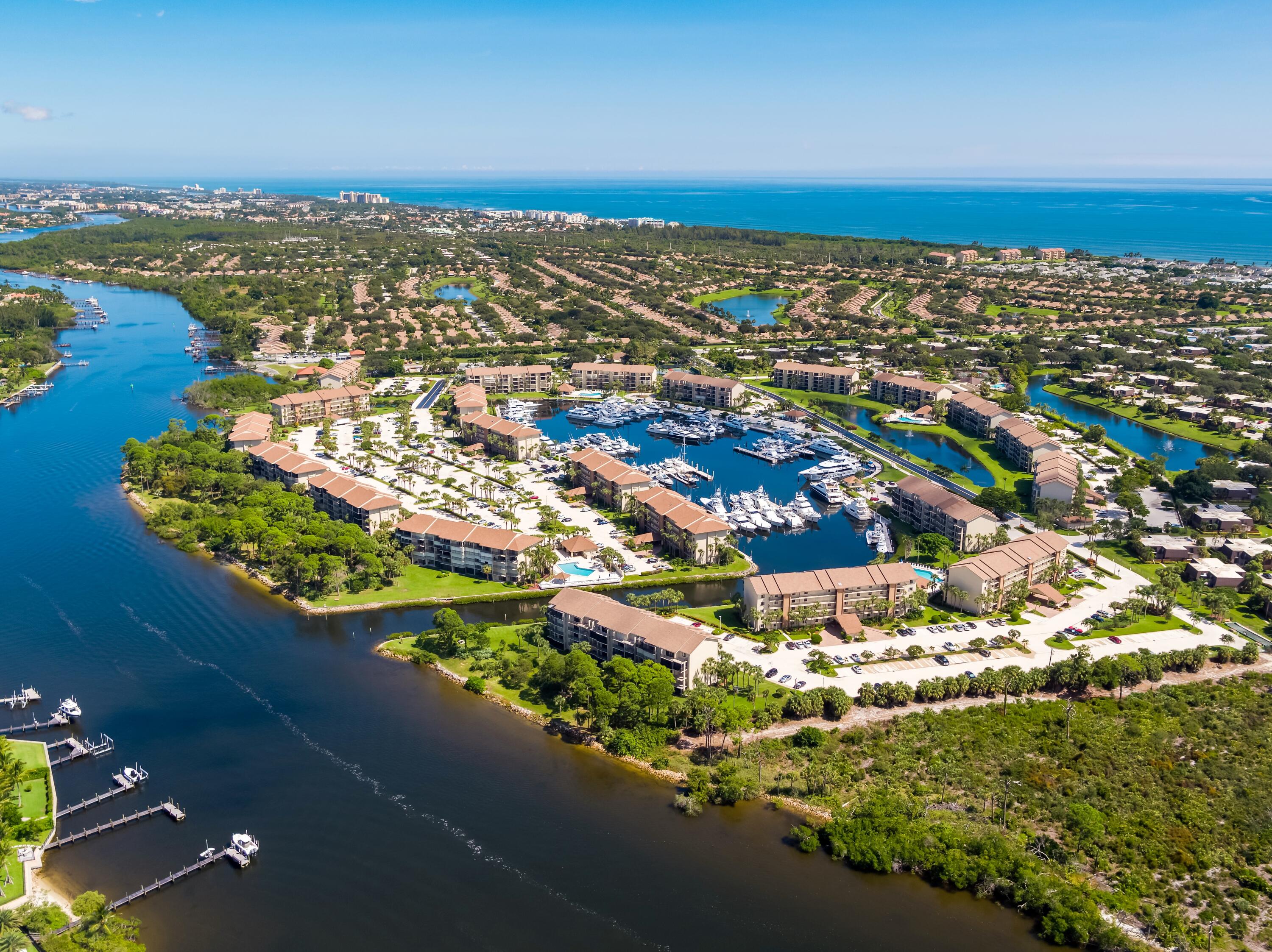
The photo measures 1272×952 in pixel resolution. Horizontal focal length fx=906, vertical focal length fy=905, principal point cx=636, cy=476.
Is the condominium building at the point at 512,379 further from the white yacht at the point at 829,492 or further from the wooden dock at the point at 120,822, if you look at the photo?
the wooden dock at the point at 120,822

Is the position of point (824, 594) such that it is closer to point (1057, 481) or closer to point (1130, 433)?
point (1057, 481)

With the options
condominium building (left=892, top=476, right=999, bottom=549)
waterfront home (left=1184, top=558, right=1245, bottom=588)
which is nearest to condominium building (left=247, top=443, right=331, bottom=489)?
condominium building (left=892, top=476, right=999, bottom=549)

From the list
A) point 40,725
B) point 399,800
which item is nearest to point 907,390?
point 399,800

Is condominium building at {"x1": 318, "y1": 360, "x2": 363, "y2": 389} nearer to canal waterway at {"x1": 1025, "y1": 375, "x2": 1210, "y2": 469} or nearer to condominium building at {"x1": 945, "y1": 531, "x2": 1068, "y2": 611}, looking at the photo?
condominium building at {"x1": 945, "y1": 531, "x2": 1068, "y2": 611}

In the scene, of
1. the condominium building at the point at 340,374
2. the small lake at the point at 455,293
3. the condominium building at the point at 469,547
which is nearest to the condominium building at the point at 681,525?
the condominium building at the point at 469,547

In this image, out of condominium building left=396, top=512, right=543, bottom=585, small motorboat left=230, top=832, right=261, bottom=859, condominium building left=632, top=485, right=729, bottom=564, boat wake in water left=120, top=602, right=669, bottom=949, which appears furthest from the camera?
condominium building left=632, top=485, right=729, bottom=564

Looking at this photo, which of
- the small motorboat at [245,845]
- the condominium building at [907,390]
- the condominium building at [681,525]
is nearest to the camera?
the small motorboat at [245,845]
